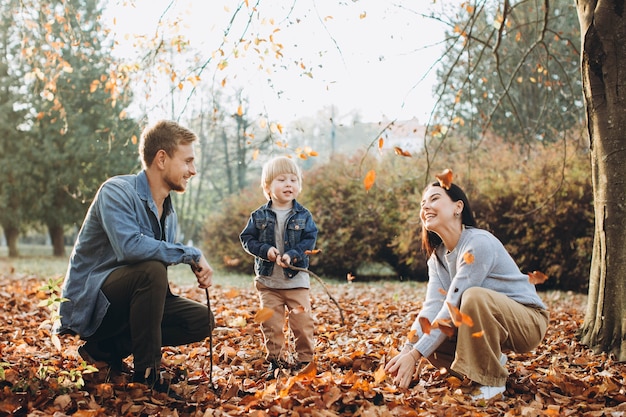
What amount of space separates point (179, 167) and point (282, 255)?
1.01 metres

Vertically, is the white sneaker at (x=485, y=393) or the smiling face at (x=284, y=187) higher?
the smiling face at (x=284, y=187)

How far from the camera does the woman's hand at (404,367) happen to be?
288cm

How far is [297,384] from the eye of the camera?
2.82 m

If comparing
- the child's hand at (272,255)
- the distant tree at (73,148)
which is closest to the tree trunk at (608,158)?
the child's hand at (272,255)

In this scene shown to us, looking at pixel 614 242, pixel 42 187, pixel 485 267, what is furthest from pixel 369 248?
pixel 42 187

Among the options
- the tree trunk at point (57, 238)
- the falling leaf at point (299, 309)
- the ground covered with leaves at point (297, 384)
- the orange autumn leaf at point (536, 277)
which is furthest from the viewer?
the tree trunk at point (57, 238)

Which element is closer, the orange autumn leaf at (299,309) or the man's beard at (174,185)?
the man's beard at (174,185)

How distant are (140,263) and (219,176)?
85.3 feet

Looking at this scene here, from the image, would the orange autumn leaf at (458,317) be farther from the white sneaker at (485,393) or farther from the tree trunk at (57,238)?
the tree trunk at (57,238)

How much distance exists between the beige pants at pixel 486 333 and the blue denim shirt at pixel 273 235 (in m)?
1.26

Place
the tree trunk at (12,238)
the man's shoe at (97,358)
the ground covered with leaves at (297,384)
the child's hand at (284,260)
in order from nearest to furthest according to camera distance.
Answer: the ground covered with leaves at (297,384)
the man's shoe at (97,358)
the child's hand at (284,260)
the tree trunk at (12,238)

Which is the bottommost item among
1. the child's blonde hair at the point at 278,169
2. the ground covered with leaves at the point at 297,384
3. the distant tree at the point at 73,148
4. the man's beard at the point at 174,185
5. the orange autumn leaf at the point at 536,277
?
the ground covered with leaves at the point at 297,384

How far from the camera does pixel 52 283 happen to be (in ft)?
8.15

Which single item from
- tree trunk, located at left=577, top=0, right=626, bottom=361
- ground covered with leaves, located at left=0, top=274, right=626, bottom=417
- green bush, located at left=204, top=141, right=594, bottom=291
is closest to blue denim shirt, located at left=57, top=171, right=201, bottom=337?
ground covered with leaves, located at left=0, top=274, right=626, bottom=417
